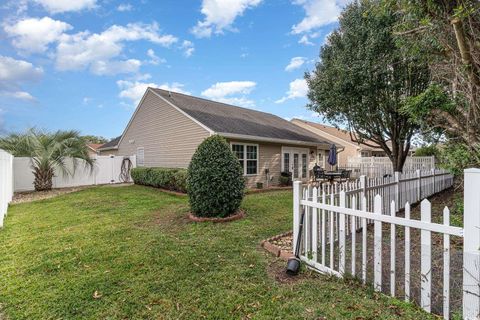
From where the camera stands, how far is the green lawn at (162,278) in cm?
267

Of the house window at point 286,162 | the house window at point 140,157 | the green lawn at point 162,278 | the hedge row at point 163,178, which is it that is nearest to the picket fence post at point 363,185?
the green lawn at point 162,278

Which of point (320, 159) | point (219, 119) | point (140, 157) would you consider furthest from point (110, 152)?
point (320, 159)

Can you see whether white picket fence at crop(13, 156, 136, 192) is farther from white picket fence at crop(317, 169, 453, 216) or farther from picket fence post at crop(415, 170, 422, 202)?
picket fence post at crop(415, 170, 422, 202)

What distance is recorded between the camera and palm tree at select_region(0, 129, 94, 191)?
505 inches

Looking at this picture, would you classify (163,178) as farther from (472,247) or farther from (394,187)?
(472,247)

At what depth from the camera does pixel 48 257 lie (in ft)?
14.2

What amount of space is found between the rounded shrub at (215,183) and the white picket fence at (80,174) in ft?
36.5

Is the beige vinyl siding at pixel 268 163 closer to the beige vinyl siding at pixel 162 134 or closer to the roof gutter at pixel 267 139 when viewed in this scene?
the roof gutter at pixel 267 139

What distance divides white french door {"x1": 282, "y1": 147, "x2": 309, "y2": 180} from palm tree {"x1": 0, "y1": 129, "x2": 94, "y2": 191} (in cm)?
1143

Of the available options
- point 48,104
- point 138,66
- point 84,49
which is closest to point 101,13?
point 84,49

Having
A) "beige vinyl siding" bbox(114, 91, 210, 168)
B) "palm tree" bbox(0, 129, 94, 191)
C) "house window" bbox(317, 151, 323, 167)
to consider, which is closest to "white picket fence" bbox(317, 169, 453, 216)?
"beige vinyl siding" bbox(114, 91, 210, 168)

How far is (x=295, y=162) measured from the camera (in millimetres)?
16844

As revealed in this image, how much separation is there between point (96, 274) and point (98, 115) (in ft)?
48.4

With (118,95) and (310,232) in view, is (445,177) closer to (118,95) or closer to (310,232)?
(310,232)
